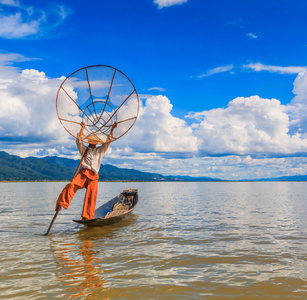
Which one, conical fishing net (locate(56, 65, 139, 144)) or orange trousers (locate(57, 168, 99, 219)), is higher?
conical fishing net (locate(56, 65, 139, 144))

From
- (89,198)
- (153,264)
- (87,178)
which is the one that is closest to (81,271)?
(153,264)

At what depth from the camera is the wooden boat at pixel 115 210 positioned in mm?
14083

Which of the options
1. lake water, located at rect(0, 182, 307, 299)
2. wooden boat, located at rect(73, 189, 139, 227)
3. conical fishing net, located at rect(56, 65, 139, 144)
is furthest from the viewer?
wooden boat, located at rect(73, 189, 139, 227)

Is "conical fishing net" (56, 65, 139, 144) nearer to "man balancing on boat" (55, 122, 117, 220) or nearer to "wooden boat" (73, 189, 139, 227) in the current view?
"man balancing on boat" (55, 122, 117, 220)

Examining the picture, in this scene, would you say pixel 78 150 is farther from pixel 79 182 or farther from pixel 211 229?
→ pixel 211 229

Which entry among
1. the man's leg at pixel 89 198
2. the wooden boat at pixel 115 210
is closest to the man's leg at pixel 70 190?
the man's leg at pixel 89 198

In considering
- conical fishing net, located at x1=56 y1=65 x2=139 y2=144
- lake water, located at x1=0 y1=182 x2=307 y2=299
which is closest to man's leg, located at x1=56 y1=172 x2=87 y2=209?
lake water, located at x1=0 y1=182 x2=307 y2=299

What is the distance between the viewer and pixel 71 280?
6785 millimetres

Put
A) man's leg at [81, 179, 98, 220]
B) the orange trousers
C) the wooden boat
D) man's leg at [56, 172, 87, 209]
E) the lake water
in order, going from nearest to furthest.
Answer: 1. the lake water
2. man's leg at [56, 172, 87, 209]
3. the orange trousers
4. man's leg at [81, 179, 98, 220]
5. the wooden boat

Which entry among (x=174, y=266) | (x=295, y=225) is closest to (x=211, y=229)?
(x=295, y=225)

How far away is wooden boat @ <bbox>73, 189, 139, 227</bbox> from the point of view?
14.1m

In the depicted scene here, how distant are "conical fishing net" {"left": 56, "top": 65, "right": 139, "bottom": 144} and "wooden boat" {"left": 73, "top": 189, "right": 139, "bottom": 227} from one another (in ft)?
14.9

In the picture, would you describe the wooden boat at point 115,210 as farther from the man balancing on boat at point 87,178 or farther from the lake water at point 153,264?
the man balancing on boat at point 87,178

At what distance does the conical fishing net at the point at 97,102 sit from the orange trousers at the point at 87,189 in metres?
2.03
